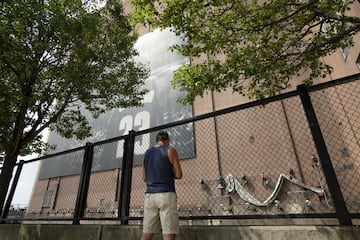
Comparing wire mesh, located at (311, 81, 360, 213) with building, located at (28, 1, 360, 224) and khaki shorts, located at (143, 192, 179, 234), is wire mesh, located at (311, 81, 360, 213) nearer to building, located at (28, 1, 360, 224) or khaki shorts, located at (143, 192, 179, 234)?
building, located at (28, 1, 360, 224)

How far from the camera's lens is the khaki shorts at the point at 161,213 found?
2387 millimetres

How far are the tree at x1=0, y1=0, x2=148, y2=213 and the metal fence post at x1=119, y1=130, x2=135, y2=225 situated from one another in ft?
12.3

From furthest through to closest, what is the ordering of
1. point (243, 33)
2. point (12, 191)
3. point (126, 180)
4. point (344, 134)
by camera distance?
point (344, 134) < point (12, 191) < point (243, 33) < point (126, 180)

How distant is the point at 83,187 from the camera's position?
4.39 meters

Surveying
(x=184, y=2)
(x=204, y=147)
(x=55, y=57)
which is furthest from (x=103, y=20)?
(x=204, y=147)

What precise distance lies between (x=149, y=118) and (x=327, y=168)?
637 inches

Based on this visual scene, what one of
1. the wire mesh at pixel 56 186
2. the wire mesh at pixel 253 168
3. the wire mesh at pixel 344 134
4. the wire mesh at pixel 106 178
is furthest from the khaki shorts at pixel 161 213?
the wire mesh at pixel 56 186

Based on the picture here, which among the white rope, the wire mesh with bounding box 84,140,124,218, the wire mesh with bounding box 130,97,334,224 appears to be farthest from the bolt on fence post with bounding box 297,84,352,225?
the wire mesh with bounding box 84,140,124,218

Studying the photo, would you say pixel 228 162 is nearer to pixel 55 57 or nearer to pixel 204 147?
pixel 204 147

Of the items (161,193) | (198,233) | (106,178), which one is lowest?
(198,233)

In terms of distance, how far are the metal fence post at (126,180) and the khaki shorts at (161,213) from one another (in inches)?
48.0

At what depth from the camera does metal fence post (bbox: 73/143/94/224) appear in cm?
412

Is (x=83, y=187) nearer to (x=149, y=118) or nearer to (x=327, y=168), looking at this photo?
(x=327, y=168)

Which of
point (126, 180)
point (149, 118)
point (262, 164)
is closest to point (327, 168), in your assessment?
point (126, 180)
